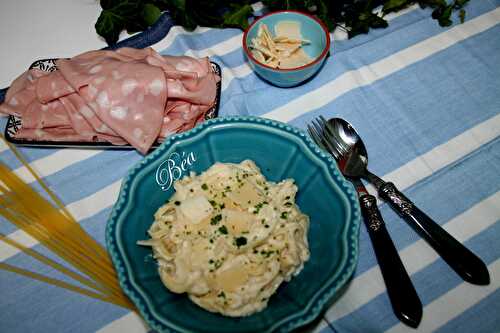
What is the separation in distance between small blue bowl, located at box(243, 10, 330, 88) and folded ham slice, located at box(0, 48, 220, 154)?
0.25 m

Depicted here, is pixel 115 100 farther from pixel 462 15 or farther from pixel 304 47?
pixel 462 15

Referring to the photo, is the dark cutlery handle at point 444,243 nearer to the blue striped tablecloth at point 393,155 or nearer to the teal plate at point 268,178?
the blue striped tablecloth at point 393,155

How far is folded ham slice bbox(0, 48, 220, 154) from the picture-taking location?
1750 mm

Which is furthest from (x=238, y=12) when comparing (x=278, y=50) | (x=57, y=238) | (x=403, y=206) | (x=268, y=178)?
(x=57, y=238)

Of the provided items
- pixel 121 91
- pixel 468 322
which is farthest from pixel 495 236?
pixel 121 91

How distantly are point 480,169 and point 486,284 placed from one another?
536 mm

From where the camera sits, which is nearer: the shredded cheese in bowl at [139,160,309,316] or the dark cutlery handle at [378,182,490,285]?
the shredded cheese in bowl at [139,160,309,316]

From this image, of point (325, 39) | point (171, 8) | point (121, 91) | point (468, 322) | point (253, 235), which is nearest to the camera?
point (253, 235)

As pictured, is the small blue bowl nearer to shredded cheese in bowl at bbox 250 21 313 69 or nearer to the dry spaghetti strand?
shredded cheese in bowl at bbox 250 21 313 69

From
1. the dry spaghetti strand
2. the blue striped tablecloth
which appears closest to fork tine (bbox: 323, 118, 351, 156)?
the blue striped tablecloth

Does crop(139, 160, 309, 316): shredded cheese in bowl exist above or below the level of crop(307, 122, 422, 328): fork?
above

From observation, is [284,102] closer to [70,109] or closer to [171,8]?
[171,8]

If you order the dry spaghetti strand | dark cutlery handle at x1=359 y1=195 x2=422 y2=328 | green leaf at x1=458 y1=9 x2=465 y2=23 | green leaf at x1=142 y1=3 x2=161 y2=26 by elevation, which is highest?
green leaf at x1=142 y1=3 x2=161 y2=26

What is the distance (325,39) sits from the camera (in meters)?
1.95
